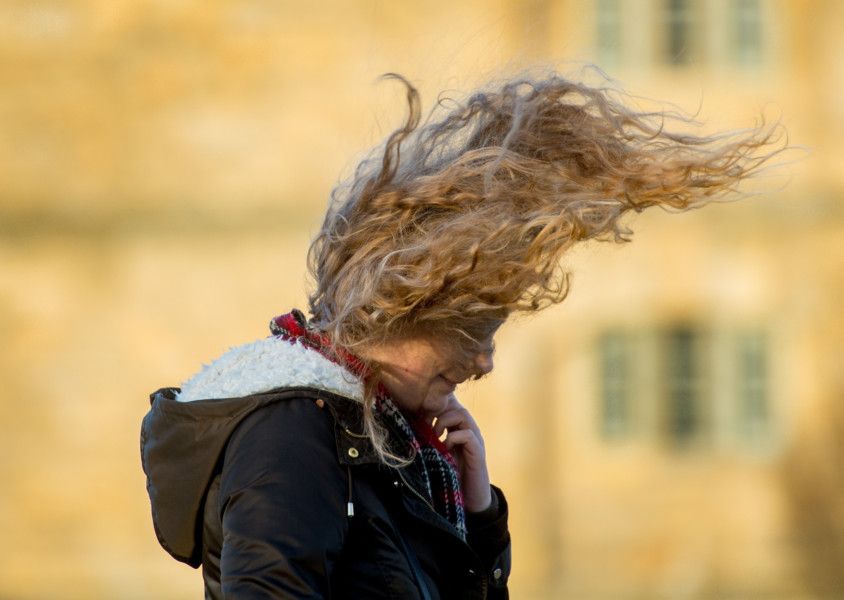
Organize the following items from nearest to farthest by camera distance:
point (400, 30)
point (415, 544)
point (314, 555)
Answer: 1. point (314, 555)
2. point (415, 544)
3. point (400, 30)

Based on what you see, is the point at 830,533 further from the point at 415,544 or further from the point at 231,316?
the point at 415,544

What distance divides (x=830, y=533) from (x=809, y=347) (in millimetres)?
1470

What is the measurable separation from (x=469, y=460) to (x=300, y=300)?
9179 millimetres

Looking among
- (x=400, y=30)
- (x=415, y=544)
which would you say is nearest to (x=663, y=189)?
(x=415, y=544)

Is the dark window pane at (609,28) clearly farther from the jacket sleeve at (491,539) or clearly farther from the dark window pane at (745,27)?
the jacket sleeve at (491,539)

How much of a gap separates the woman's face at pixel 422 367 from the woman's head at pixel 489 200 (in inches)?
0.8

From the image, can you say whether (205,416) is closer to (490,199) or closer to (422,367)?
(422,367)

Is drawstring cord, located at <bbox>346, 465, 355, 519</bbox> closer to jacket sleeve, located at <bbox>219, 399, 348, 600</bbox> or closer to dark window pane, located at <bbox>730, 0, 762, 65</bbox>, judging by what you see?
jacket sleeve, located at <bbox>219, 399, 348, 600</bbox>

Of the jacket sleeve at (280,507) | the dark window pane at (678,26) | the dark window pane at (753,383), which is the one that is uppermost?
A: the dark window pane at (678,26)

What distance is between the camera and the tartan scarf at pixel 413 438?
9.14ft

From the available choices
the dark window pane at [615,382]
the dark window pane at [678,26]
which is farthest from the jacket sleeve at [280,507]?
the dark window pane at [678,26]

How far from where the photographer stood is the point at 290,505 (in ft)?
8.09

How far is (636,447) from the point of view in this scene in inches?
496

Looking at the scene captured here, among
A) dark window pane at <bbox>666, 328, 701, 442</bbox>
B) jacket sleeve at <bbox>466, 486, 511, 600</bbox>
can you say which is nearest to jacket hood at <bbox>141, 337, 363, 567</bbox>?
jacket sleeve at <bbox>466, 486, 511, 600</bbox>
